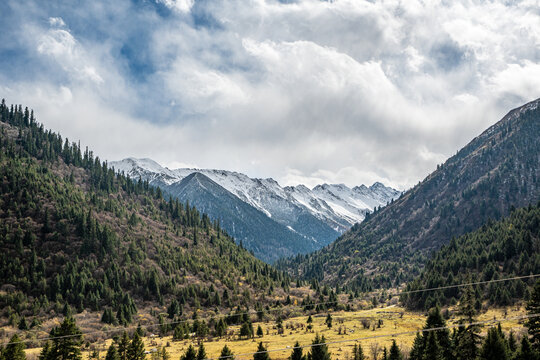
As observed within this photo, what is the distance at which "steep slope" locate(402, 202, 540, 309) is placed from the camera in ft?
378

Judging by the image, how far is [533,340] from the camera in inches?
1987

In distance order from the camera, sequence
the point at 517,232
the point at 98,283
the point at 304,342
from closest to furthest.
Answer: the point at 304,342, the point at 98,283, the point at 517,232

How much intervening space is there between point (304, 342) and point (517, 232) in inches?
4440

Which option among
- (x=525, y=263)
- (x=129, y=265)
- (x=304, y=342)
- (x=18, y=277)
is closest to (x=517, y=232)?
(x=525, y=263)

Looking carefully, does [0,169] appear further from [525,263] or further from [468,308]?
[525,263]

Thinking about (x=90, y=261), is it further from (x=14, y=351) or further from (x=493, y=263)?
(x=493, y=263)

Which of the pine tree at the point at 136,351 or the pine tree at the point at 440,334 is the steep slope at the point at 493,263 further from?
the pine tree at the point at 136,351

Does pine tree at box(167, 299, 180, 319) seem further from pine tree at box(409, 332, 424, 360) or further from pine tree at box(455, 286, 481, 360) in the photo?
pine tree at box(455, 286, 481, 360)

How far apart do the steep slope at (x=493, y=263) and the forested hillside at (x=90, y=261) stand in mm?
64005

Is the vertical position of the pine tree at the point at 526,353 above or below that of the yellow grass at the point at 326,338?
above

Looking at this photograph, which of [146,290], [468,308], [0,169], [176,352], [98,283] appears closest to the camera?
[468,308]

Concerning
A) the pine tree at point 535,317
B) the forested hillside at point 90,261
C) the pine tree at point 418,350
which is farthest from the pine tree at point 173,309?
the pine tree at point 535,317

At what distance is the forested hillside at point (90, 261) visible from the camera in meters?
120

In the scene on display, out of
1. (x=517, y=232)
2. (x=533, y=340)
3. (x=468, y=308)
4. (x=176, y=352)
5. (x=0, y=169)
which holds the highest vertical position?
(x=0, y=169)
